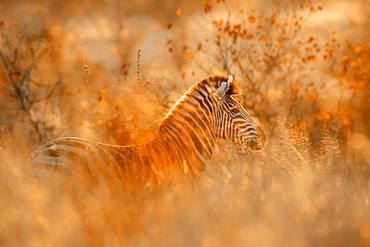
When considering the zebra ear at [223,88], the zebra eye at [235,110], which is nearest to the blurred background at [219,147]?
the zebra eye at [235,110]

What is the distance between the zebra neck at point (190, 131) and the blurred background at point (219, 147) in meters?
0.26

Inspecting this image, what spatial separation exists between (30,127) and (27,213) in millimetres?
7818

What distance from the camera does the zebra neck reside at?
748 cm

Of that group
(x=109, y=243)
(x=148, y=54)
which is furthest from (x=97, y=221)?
(x=148, y=54)

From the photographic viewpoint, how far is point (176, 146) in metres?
7.41

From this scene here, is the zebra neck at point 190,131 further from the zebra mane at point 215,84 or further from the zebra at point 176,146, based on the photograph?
the zebra mane at point 215,84

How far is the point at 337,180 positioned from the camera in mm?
6465

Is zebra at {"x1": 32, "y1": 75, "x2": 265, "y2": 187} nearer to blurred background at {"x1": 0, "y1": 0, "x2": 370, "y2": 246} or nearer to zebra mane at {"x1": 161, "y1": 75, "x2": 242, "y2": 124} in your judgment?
zebra mane at {"x1": 161, "y1": 75, "x2": 242, "y2": 124}

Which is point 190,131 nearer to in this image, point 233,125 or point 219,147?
point 233,125

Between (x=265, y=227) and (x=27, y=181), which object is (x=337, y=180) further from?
(x=27, y=181)

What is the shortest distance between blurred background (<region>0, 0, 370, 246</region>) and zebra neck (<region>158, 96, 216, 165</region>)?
26 centimetres

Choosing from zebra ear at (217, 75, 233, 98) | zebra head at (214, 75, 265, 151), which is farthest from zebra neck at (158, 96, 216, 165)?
zebra ear at (217, 75, 233, 98)

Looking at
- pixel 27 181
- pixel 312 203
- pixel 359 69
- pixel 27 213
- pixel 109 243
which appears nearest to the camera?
pixel 109 243

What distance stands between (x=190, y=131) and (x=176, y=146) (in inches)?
13.3
